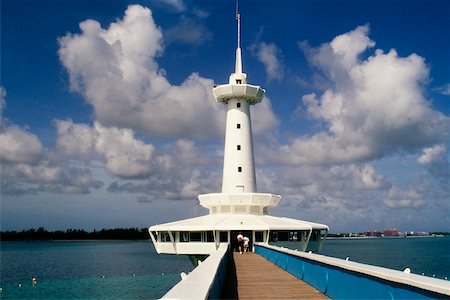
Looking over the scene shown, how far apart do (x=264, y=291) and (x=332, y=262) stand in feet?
8.04

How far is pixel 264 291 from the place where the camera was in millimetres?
11625

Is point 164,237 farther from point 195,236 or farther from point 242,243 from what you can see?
point 242,243

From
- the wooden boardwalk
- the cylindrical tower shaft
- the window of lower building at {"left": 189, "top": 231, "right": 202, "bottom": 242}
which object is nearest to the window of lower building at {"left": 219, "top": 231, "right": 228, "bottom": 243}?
the window of lower building at {"left": 189, "top": 231, "right": 202, "bottom": 242}

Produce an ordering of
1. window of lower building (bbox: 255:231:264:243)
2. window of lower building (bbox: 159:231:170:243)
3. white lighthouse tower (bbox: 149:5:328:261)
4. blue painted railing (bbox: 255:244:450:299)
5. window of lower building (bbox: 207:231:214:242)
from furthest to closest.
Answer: window of lower building (bbox: 159:231:170:243) < window of lower building (bbox: 255:231:264:243) < window of lower building (bbox: 207:231:214:242) < white lighthouse tower (bbox: 149:5:328:261) < blue painted railing (bbox: 255:244:450:299)

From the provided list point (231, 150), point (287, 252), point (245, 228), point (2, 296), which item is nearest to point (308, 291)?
point (287, 252)

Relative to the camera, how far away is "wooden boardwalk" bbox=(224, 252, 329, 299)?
10.8 metres

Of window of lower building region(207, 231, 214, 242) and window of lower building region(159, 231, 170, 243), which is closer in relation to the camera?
window of lower building region(207, 231, 214, 242)

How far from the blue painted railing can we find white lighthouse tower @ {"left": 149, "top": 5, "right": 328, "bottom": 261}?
1723 cm

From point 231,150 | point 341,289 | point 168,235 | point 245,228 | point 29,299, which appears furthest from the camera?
point 29,299

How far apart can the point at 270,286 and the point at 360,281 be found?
4.75 meters

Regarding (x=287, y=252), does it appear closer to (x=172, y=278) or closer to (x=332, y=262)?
(x=332, y=262)

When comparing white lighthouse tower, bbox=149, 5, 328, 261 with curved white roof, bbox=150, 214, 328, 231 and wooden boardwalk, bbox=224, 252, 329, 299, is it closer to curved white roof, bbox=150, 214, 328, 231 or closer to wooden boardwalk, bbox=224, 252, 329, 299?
curved white roof, bbox=150, 214, 328, 231

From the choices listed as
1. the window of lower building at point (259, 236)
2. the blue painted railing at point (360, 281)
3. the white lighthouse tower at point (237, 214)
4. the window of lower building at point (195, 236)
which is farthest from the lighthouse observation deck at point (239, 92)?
the blue painted railing at point (360, 281)

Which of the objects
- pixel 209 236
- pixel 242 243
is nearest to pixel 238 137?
pixel 209 236
